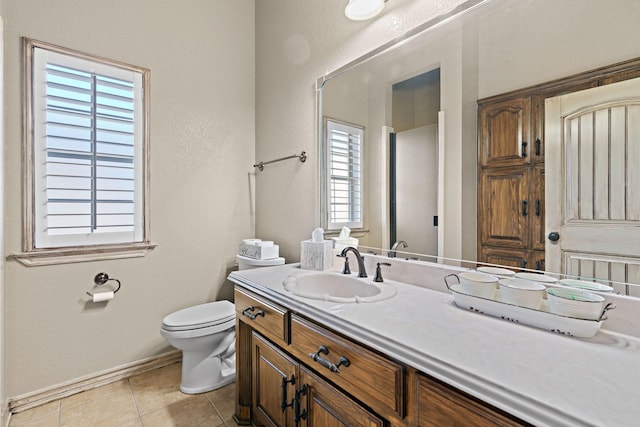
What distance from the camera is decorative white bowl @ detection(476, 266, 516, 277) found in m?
1.14

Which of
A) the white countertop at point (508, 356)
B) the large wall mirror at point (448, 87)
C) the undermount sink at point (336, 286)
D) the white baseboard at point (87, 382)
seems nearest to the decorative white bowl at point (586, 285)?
the white countertop at point (508, 356)

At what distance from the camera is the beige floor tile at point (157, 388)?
1.90 m

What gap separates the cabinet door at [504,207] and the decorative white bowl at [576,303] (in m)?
0.22

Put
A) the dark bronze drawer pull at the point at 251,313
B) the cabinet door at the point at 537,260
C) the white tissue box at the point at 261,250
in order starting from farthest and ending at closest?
the white tissue box at the point at 261,250 → the dark bronze drawer pull at the point at 251,313 → the cabinet door at the point at 537,260

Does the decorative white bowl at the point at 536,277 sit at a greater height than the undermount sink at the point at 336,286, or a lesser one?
greater

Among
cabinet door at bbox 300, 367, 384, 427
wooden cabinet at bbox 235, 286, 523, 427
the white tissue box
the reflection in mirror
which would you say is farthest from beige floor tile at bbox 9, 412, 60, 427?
the reflection in mirror

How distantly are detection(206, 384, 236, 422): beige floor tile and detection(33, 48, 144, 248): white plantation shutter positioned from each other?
1.17 meters

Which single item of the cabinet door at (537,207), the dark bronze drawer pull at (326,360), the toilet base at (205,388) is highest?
the cabinet door at (537,207)

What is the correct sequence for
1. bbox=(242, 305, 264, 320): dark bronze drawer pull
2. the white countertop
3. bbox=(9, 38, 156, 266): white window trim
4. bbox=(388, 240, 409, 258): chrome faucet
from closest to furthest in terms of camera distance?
1. the white countertop
2. bbox=(242, 305, 264, 320): dark bronze drawer pull
3. bbox=(388, 240, 409, 258): chrome faucet
4. bbox=(9, 38, 156, 266): white window trim

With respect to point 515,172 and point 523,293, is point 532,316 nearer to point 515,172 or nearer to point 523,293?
point 523,293

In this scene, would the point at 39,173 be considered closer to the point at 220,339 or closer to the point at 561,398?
the point at 220,339

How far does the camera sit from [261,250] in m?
2.24

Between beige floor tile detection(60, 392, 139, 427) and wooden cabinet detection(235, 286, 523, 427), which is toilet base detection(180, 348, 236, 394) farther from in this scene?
wooden cabinet detection(235, 286, 523, 427)

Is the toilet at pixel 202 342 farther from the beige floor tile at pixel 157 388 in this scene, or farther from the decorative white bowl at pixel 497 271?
the decorative white bowl at pixel 497 271
